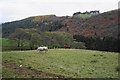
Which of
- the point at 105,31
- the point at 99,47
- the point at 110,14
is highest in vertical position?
the point at 110,14

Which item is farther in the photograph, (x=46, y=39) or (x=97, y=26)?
(x=97, y=26)

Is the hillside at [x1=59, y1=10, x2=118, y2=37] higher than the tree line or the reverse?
higher

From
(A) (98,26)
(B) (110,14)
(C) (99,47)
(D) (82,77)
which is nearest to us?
(D) (82,77)

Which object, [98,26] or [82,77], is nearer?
[82,77]

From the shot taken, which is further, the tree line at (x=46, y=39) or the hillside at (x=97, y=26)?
the hillside at (x=97, y=26)

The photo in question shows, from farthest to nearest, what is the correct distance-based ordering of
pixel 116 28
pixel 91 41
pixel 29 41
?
pixel 116 28 → pixel 91 41 → pixel 29 41

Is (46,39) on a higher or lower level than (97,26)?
lower

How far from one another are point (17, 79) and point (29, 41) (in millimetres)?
56581

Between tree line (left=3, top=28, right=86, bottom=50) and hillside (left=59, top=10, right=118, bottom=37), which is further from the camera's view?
hillside (left=59, top=10, right=118, bottom=37)

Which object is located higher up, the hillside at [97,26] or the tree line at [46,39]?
the hillside at [97,26]

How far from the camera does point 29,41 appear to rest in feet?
225

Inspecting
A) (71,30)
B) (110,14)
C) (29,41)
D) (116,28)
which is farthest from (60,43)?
(110,14)

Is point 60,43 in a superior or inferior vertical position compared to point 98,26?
inferior

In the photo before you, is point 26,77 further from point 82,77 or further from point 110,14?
point 110,14
